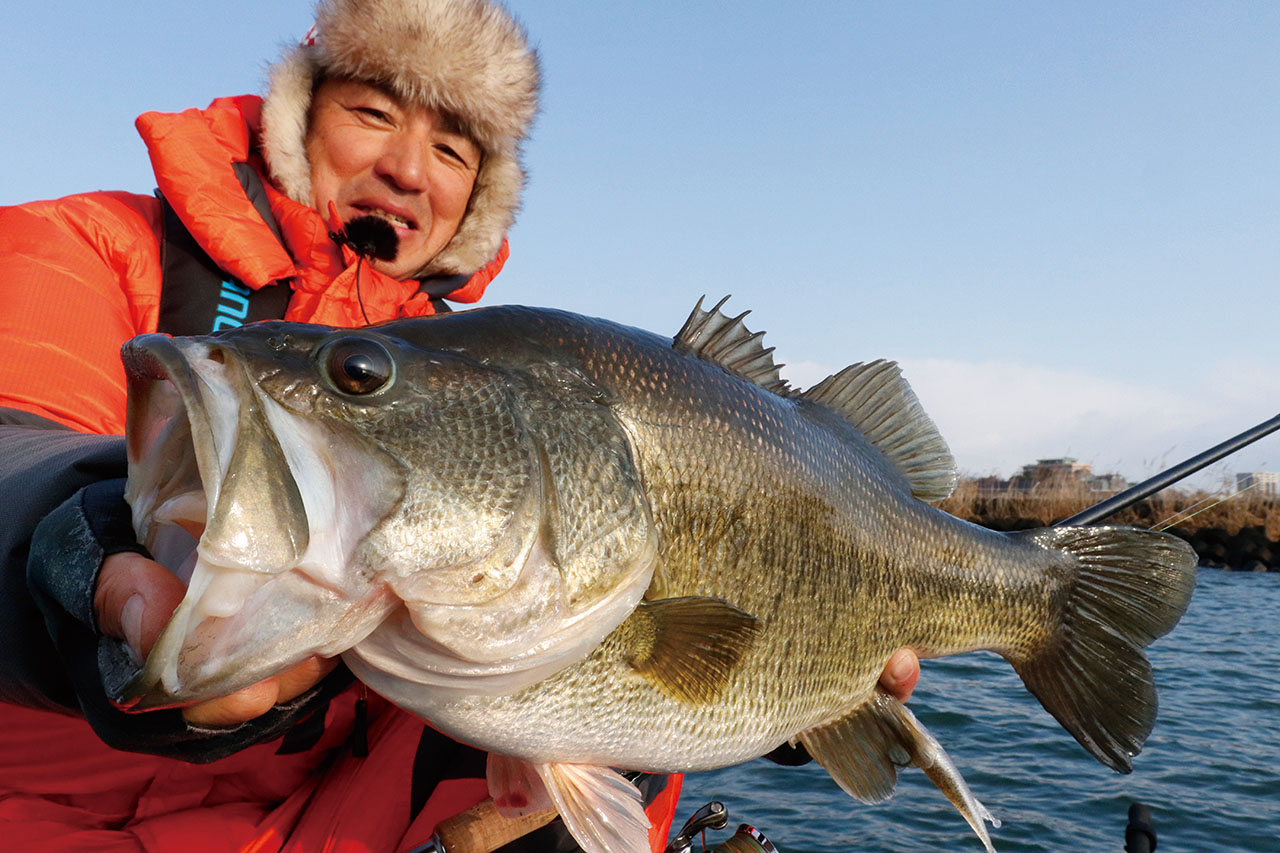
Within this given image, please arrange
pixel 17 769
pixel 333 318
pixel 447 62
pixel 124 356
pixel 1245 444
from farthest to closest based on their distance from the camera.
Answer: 1. pixel 1245 444
2. pixel 447 62
3. pixel 333 318
4. pixel 17 769
5. pixel 124 356

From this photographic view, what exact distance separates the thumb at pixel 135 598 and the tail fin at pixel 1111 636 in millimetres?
2200

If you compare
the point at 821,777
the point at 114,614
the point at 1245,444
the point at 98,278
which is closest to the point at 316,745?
the point at 114,614

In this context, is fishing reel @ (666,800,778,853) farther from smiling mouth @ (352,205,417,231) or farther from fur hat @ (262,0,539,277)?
smiling mouth @ (352,205,417,231)

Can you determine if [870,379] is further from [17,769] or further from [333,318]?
[17,769]

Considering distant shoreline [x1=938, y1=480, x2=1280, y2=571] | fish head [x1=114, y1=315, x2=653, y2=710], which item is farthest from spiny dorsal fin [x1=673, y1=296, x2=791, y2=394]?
distant shoreline [x1=938, y1=480, x2=1280, y2=571]

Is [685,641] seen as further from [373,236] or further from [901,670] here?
[373,236]

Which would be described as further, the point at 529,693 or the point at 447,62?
the point at 447,62

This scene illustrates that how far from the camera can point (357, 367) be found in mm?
1281

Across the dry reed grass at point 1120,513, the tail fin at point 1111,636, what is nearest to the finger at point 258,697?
the tail fin at point 1111,636

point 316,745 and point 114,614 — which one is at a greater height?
point 114,614

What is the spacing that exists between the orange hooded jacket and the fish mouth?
111 centimetres

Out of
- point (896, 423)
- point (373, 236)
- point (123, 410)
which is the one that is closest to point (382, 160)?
point (373, 236)

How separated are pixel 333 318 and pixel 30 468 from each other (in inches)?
55.6

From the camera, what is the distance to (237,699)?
1.35 m
